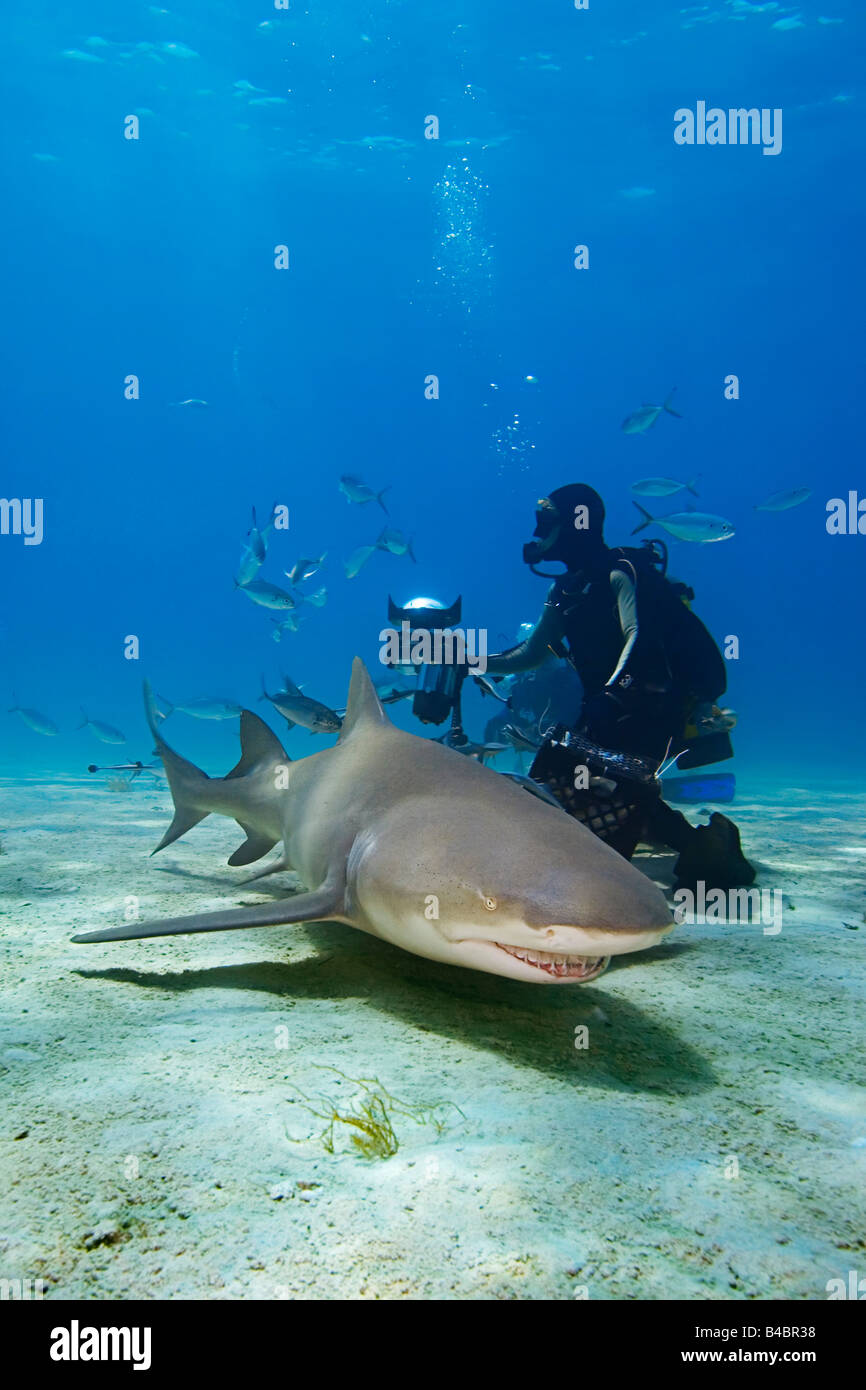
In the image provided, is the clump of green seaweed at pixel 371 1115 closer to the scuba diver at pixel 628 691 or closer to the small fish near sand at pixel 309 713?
the scuba diver at pixel 628 691

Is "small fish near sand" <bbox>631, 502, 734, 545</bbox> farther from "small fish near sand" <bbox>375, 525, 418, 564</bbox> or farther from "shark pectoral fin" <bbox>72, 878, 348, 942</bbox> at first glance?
"shark pectoral fin" <bbox>72, 878, 348, 942</bbox>

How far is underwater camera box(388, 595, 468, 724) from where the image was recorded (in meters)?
7.05

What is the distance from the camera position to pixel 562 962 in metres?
2.42

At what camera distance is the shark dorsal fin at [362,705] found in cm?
439

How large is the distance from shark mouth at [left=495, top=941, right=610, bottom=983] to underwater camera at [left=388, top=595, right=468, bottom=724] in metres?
4.58

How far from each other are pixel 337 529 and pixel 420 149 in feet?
390

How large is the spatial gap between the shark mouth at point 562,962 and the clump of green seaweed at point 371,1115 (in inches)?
20.2

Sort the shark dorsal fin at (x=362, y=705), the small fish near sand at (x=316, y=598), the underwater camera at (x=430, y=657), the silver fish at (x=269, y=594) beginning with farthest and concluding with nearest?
1. the small fish near sand at (x=316, y=598)
2. the silver fish at (x=269, y=594)
3. the underwater camera at (x=430, y=657)
4. the shark dorsal fin at (x=362, y=705)

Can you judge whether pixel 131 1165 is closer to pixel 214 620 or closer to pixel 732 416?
Answer: pixel 732 416

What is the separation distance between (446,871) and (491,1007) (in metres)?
0.73

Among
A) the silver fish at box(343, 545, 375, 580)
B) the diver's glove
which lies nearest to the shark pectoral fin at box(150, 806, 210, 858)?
the diver's glove

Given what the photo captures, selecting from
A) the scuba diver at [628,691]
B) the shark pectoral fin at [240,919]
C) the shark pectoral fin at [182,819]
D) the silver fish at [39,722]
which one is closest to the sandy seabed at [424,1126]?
the shark pectoral fin at [240,919]

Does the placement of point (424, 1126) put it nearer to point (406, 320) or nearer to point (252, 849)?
point (252, 849)
